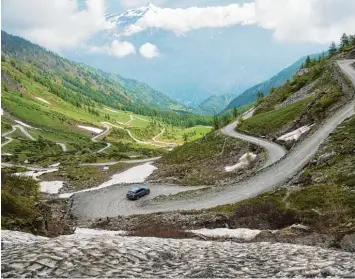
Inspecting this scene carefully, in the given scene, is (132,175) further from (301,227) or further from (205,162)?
(301,227)

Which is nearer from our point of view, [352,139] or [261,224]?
[261,224]

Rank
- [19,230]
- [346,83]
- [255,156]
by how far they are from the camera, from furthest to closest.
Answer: [346,83]
[255,156]
[19,230]

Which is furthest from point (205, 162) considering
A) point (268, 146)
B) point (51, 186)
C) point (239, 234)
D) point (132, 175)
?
point (239, 234)

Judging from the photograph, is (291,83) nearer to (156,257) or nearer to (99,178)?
(99,178)

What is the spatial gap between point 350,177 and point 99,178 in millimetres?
61237

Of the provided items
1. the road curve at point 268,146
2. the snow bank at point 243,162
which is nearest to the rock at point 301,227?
the road curve at point 268,146

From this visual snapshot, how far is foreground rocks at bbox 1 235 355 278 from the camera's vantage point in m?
13.7

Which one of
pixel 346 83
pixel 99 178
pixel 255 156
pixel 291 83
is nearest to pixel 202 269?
pixel 255 156

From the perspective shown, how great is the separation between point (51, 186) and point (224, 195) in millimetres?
43702

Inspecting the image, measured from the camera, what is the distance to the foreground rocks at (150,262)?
1370cm

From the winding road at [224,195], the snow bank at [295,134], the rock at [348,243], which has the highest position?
the snow bank at [295,134]

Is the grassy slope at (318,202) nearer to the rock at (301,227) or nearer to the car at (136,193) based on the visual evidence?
the rock at (301,227)

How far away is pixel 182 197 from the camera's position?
61.0 m

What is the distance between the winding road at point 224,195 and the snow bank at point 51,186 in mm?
13711
